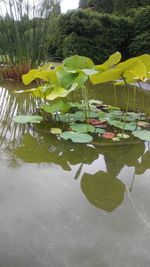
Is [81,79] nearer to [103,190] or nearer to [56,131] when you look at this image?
[56,131]

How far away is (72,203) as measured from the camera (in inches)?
37.6

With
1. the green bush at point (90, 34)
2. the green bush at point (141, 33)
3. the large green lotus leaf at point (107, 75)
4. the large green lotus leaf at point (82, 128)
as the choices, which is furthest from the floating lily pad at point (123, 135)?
the green bush at point (141, 33)

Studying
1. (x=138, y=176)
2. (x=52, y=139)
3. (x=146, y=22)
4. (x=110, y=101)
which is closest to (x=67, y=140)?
(x=52, y=139)

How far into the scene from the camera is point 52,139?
151cm

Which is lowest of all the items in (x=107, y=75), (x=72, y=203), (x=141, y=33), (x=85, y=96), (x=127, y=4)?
(x=72, y=203)

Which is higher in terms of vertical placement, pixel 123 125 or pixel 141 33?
pixel 141 33

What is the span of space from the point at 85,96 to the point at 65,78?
0.15 metres

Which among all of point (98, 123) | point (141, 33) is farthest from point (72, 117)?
point (141, 33)

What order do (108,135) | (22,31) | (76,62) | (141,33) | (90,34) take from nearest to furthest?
(108,135) < (76,62) < (22,31) < (90,34) < (141,33)

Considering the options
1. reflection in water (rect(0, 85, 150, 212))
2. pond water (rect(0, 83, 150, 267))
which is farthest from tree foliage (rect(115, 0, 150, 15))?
pond water (rect(0, 83, 150, 267))

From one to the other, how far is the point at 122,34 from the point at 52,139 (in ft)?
13.4

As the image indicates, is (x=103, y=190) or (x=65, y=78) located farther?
(x=65, y=78)

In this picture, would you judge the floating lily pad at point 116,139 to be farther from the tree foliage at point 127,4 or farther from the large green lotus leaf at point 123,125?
the tree foliage at point 127,4

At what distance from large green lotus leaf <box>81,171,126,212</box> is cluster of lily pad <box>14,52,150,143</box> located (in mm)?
275
